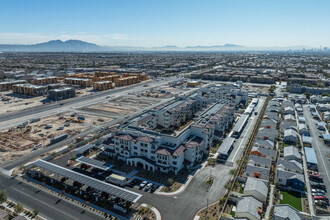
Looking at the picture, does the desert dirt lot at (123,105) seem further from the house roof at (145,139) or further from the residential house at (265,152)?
the residential house at (265,152)

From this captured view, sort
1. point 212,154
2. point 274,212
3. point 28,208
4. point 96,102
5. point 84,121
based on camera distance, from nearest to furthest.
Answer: point 274,212 < point 28,208 < point 212,154 < point 84,121 < point 96,102

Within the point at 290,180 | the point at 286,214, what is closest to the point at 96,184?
the point at 286,214

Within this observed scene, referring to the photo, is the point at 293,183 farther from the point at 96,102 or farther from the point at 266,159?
the point at 96,102

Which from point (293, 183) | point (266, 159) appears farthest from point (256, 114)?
point (293, 183)

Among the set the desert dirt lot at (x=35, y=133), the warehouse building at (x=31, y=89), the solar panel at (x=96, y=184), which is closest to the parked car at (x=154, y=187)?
the solar panel at (x=96, y=184)

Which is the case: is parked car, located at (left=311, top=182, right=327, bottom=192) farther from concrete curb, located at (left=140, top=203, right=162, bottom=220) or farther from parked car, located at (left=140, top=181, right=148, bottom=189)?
parked car, located at (left=140, top=181, right=148, bottom=189)

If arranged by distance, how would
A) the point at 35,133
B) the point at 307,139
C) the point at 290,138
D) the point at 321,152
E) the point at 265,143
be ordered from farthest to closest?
the point at 35,133, the point at 307,139, the point at 290,138, the point at 265,143, the point at 321,152

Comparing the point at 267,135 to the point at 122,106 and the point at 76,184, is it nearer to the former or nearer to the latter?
the point at 76,184
